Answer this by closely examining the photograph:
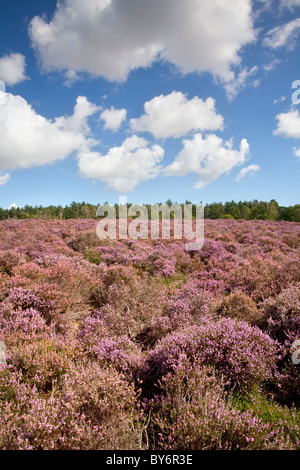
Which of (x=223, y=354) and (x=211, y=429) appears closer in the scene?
(x=211, y=429)

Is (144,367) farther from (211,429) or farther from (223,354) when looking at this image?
(211,429)

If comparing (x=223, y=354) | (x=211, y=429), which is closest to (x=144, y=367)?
(x=223, y=354)

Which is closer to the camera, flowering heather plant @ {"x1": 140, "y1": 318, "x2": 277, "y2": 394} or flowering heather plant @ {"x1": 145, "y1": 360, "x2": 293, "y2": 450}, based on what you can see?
flowering heather plant @ {"x1": 145, "y1": 360, "x2": 293, "y2": 450}

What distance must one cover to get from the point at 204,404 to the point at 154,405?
0.66 meters

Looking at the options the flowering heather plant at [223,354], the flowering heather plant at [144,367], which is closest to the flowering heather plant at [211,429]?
the flowering heather plant at [144,367]

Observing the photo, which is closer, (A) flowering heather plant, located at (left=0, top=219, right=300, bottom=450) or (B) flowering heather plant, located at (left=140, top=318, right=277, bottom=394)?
(A) flowering heather plant, located at (left=0, top=219, right=300, bottom=450)

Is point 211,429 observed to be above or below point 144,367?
above

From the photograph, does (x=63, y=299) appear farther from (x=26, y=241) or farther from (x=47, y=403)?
(x=26, y=241)

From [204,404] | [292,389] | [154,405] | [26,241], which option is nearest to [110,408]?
[154,405]

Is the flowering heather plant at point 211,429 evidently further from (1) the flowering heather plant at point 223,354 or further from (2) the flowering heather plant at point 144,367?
(1) the flowering heather plant at point 223,354

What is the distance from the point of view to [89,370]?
3.16 m

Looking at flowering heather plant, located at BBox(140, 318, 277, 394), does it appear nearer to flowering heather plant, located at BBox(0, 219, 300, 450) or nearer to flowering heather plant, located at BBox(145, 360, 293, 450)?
flowering heather plant, located at BBox(0, 219, 300, 450)

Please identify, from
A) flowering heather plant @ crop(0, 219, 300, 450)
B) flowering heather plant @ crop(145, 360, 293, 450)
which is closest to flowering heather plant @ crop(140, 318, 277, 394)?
flowering heather plant @ crop(0, 219, 300, 450)

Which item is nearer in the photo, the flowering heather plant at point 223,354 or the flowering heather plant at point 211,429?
the flowering heather plant at point 211,429
